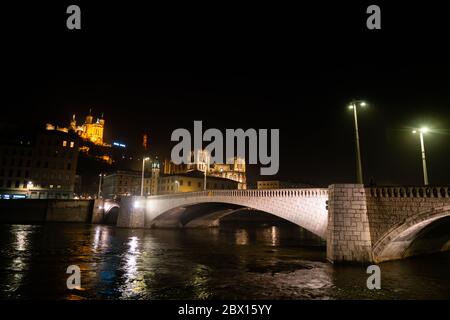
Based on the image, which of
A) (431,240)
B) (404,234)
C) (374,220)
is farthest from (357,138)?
(431,240)

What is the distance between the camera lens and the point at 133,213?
50.0 m

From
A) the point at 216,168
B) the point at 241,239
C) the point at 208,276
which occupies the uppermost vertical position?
the point at 216,168

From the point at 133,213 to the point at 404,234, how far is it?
40.4 metres

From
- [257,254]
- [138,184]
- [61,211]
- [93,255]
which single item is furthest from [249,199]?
[138,184]

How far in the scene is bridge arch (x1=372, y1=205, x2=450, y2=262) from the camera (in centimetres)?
1605

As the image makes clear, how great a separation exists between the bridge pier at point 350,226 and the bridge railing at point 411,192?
81 cm

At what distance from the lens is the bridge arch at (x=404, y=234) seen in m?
16.0

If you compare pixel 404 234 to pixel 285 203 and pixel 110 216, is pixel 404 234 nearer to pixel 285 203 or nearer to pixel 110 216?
pixel 285 203

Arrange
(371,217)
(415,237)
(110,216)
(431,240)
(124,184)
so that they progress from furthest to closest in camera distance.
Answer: (124,184) < (110,216) < (431,240) < (415,237) < (371,217)

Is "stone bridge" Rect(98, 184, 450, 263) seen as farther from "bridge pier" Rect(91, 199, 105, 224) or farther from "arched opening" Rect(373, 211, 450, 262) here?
"bridge pier" Rect(91, 199, 105, 224)

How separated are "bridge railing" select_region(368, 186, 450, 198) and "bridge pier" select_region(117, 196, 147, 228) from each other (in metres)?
38.1

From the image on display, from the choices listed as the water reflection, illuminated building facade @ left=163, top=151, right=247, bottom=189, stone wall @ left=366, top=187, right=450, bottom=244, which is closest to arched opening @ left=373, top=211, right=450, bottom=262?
stone wall @ left=366, top=187, right=450, bottom=244
